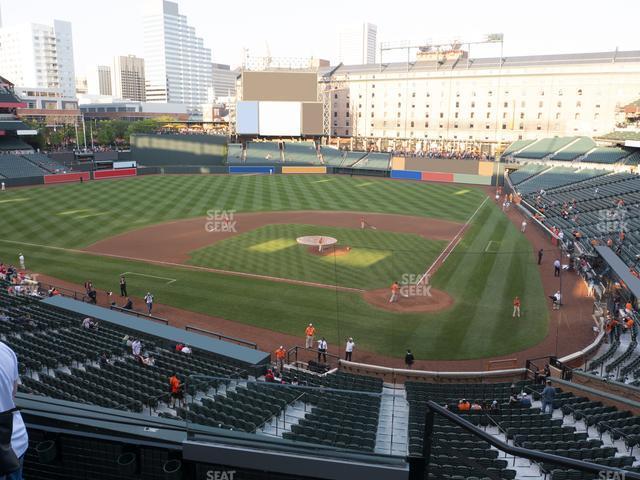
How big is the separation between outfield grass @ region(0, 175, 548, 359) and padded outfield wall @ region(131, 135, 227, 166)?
818 inches

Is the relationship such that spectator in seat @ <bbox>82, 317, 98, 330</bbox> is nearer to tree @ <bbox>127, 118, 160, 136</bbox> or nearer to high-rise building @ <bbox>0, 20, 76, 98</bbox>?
tree @ <bbox>127, 118, 160, 136</bbox>

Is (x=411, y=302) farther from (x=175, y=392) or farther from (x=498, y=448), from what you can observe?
(x=498, y=448)

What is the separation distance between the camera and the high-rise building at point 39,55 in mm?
183750

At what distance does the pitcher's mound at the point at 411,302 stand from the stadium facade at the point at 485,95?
69238 millimetres

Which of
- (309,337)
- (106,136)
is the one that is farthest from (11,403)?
(106,136)

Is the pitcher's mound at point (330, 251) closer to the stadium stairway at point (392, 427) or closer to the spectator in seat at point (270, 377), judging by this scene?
the spectator in seat at point (270, 377)

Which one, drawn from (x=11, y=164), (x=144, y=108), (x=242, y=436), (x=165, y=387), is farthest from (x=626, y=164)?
(x=144, y=108)

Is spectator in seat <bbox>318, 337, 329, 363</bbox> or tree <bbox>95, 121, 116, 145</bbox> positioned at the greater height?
tree <bbox>95, 121, 116, 145</bbox>

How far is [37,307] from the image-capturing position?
22.8 metres

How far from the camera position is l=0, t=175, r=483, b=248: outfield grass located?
141ft

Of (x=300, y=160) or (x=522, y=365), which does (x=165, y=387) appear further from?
(x=300, y=160)

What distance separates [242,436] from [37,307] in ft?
72.4

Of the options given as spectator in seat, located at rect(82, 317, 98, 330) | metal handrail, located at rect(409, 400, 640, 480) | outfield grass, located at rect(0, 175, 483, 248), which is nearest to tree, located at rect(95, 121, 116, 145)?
outfield grass, located at rect(0, 175, 483, 248)

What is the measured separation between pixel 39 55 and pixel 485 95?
533 ft
